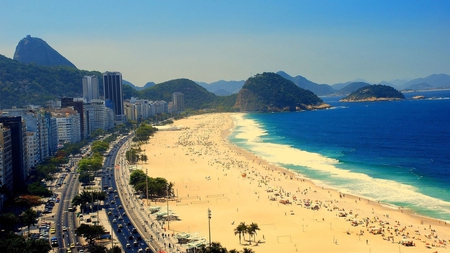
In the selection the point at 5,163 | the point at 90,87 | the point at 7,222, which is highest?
the point at 90,87

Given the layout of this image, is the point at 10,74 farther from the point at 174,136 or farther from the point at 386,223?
the point at 386,223

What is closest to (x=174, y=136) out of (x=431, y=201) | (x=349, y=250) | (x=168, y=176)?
(x=168, y=176)

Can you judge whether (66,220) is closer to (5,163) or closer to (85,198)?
(85,198)

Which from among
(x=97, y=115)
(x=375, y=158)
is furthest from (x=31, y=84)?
(x=375, y=158)

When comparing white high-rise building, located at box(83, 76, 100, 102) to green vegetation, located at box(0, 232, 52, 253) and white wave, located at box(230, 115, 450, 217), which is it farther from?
green vegetation, located at box(0, 232, 52, 253)

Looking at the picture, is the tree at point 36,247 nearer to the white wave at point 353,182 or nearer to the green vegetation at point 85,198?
the green vegetation at point 85,198
